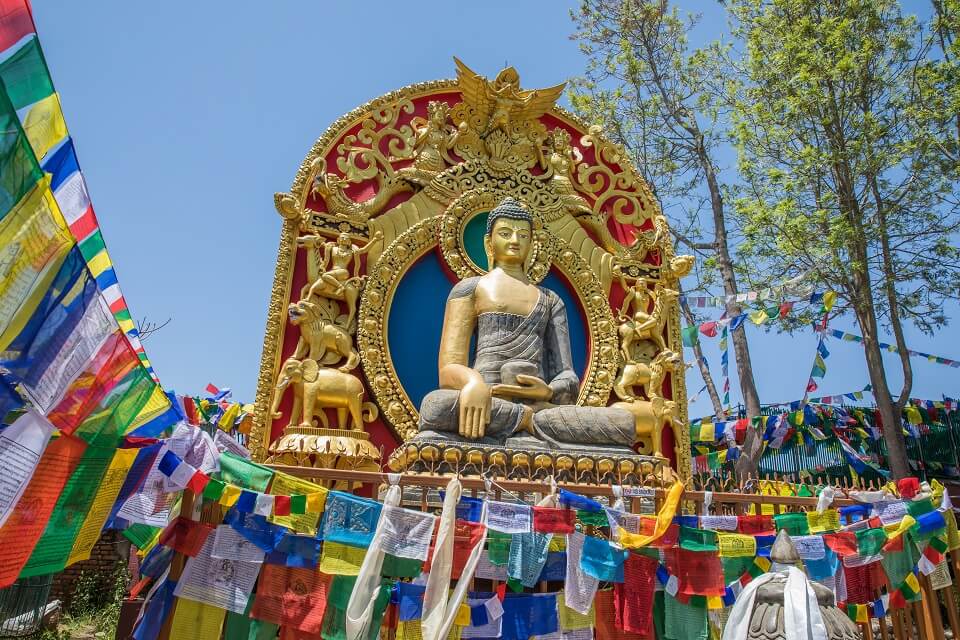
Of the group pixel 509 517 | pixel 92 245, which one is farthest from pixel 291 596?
pixel 92 245

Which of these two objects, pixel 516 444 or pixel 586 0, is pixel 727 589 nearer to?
pixel 516 444

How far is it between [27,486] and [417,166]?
21.1ft

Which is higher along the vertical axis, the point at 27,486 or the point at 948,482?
the point at 948,482

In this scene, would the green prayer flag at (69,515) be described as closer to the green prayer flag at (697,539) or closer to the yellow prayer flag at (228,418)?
the green prayer flag at (697,539)

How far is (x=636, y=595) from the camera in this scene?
14.9ft

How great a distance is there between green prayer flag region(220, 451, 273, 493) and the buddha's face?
457 cm

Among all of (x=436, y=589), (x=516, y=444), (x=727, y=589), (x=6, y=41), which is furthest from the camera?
(x=516, y=444)

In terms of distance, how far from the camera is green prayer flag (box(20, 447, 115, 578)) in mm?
3194

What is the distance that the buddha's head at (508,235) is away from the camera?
27.1ft

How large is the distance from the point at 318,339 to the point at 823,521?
480 cm

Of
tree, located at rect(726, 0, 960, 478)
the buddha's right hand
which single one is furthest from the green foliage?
the buddha's right hand

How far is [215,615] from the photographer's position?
4.21 meters

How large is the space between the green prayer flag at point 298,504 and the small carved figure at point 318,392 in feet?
10.0

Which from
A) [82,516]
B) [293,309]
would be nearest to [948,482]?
[293,309]
